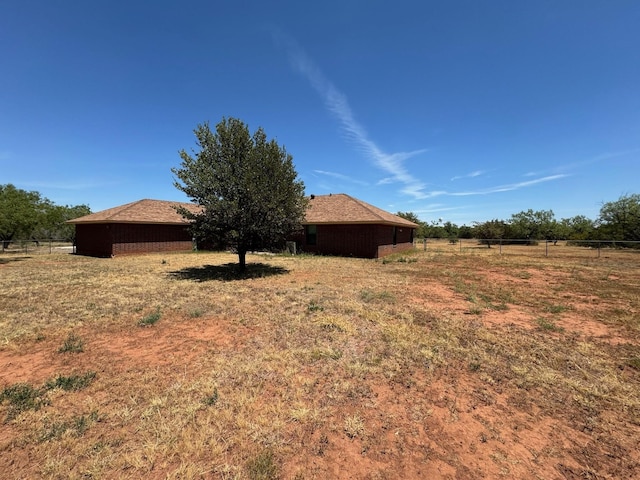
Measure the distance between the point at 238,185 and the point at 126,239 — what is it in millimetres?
13732

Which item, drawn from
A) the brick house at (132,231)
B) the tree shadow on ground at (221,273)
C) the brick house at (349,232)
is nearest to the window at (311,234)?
the brick house at (349,232)

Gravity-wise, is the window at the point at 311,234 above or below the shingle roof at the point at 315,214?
below

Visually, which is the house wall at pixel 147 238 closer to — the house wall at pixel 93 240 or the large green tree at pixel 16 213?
the house wall at pixel 93 240

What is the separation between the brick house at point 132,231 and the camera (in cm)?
2034

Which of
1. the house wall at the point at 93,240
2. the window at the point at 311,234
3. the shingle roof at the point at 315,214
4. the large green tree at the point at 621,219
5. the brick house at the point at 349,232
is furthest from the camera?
the large green tree at the point at 621,219

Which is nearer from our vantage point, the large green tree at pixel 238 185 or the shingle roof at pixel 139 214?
the large green tree at pixel 238 185

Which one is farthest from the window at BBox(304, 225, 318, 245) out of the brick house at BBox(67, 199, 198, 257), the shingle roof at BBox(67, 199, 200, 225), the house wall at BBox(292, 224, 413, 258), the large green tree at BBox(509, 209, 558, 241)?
the large green tree at BBox(509, 209, 558, 241)

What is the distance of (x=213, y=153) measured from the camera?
40.8 ft

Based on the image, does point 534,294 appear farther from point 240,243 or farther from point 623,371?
point 240,243

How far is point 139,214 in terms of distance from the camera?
2184cm

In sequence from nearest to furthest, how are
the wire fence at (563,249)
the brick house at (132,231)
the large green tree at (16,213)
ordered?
1. the large green tree at (16,213)
2. the brick house at (132,231)
3. the wire fence at (563,249)

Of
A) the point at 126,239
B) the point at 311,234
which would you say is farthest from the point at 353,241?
the point at 126,239

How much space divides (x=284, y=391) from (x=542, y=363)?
414cm

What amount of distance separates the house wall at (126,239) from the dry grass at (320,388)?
42.4 ft
